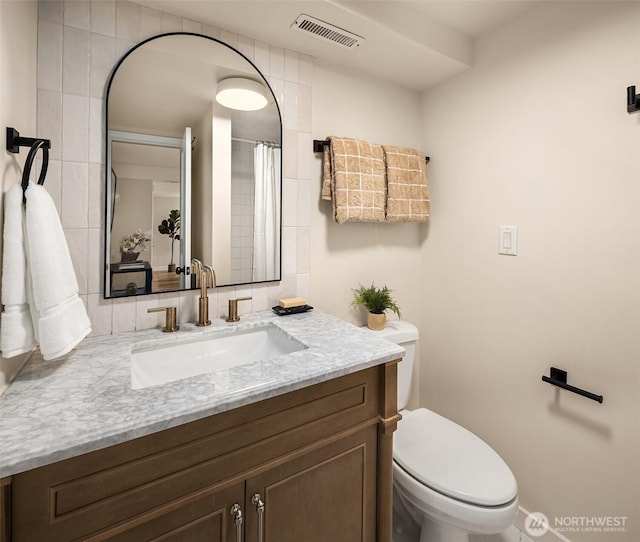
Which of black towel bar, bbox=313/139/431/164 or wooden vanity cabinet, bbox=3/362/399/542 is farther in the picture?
black towel bar, bbox=313/139/431/164

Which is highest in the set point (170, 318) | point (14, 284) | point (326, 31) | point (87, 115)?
point (326, 31)

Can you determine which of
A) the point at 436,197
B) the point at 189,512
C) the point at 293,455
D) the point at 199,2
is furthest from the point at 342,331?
the point at 199,2

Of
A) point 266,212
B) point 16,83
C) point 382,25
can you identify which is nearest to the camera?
point 16,83

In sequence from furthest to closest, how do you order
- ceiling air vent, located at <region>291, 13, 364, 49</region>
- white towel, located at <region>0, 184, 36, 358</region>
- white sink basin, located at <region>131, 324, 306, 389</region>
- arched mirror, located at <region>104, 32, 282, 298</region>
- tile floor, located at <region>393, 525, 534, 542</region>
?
tile floor, located at <region>393, 525, 534, 542</region> < ceiling air vent, located at <region>291, 13, 364, 49</region> < arched mirror, located at <region>104, 32, 282, 298</region> < white sink basin, located at <region>131, 324, 306, 389</region> < white towel, located at <region>0, 184, 36, 358</region>

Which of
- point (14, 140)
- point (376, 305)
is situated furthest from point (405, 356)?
point (14, 140)

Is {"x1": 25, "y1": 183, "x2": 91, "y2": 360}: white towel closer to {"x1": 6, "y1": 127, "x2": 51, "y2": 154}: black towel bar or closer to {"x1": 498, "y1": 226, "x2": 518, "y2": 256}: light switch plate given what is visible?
{"x1": 6, "y1": 127, "x2": 51, "y2": 154}: black towel bar

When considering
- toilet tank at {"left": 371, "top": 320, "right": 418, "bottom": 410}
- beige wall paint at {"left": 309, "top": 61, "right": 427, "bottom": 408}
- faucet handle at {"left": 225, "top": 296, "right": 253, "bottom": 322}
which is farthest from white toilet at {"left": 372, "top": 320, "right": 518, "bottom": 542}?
faucet handle at {"left": 225, "top": 296, "right": 253, "bottom": 322}

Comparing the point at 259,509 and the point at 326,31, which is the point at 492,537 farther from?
the point at 326,31

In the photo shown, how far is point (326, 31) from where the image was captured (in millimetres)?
1368

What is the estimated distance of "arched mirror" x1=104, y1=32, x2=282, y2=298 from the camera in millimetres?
1163

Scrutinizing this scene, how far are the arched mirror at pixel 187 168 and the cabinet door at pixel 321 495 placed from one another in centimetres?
76

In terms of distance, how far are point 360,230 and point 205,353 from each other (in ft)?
3.27

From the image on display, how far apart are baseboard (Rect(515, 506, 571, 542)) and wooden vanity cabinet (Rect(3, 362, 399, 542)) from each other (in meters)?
0.85

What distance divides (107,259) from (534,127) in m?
1.76
